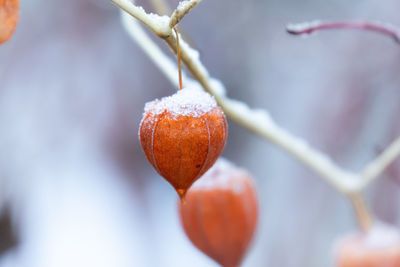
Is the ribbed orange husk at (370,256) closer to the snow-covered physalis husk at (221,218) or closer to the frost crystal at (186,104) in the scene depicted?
the snow-covered physalis husk at (221,218)

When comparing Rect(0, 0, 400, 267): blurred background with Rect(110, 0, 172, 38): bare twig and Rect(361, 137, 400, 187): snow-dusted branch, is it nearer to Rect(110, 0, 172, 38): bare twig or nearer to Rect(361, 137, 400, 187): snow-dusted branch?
Rect(361, 137, 400, 187): snow-dusted branch

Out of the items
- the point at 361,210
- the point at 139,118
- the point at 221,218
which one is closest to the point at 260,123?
the point at 221,218

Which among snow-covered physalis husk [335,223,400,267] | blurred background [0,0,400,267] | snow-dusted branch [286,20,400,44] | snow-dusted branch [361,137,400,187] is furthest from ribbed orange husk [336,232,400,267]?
blurred background [0,0,400,267]

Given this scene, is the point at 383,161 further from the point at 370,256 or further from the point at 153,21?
the point at 153,21

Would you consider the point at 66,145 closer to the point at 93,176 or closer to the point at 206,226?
the point at 93,176

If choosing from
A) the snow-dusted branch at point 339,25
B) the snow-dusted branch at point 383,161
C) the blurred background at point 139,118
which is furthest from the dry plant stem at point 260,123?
the blurred background at point 139,118
